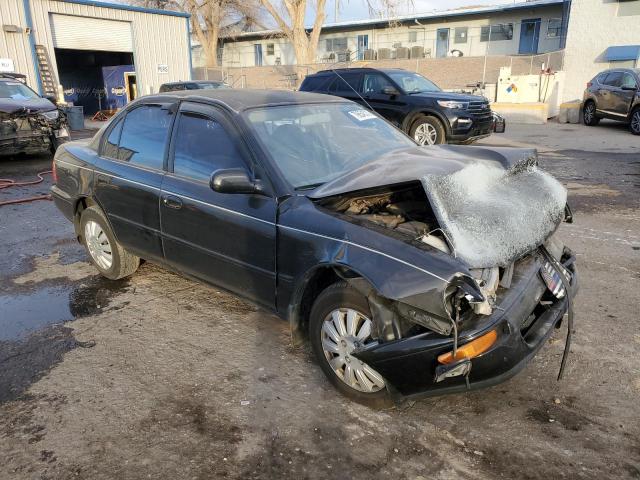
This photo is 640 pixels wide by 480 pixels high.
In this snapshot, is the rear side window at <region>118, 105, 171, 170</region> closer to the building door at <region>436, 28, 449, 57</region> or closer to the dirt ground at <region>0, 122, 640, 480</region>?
the dirt ground at <region>0, 122, 640, 480</region>

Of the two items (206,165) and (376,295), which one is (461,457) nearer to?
(376,295)

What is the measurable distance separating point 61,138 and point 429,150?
10466 millimetres

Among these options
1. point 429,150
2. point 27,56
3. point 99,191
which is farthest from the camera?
point 27,56

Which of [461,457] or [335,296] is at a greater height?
[335,296]

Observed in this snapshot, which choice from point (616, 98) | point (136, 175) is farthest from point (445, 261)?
point (616, 98)

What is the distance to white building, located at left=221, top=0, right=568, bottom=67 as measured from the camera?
30859 millimetres

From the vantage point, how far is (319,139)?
361 centimetres

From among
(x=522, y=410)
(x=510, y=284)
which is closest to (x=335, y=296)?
(x=510, y=284)

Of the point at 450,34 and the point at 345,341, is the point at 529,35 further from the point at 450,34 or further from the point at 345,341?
the point at 345,341

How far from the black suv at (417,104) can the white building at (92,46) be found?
1420 centimetres

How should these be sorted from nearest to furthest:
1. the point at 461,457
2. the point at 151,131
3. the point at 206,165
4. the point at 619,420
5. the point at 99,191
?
1. the point at 461,457
2. the point at 619,420
3. the point at 206,165
4. the point at 151,131
5. the point at 99,191

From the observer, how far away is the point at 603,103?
16.1 metres

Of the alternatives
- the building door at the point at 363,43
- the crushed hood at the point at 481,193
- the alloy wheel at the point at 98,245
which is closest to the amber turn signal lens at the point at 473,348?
the crushed hood at the point at 481,193

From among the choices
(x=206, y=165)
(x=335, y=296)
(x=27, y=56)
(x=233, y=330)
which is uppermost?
(x=27, y=56)
